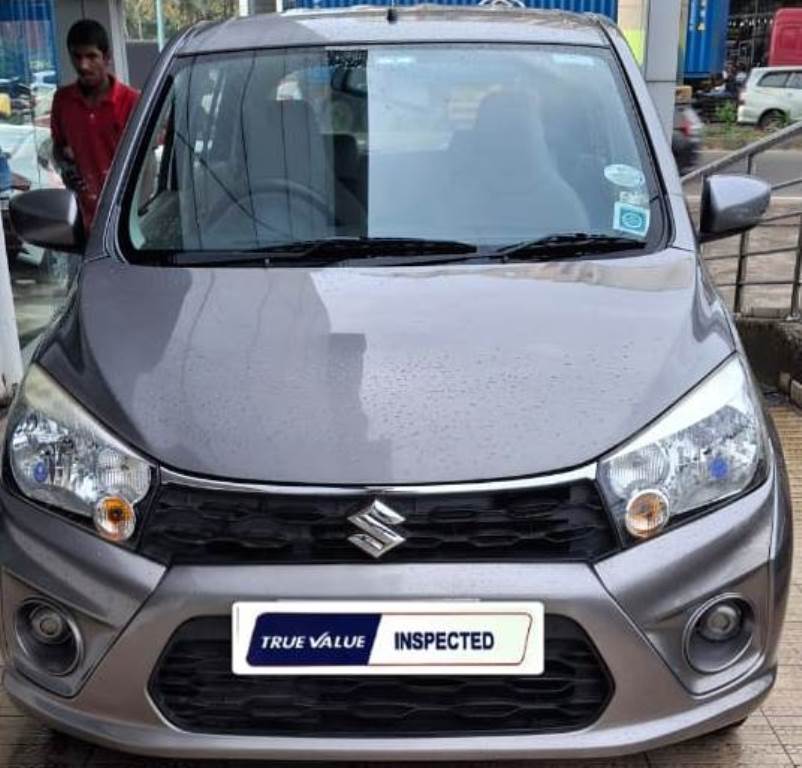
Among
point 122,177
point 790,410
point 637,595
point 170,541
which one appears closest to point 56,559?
point 170,541

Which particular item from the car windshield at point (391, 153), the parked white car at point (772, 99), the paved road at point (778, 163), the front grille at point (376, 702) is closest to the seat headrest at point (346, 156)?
the car windshield at point (391, 153)

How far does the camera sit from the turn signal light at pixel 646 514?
215 cm

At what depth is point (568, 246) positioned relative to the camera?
2.92 m

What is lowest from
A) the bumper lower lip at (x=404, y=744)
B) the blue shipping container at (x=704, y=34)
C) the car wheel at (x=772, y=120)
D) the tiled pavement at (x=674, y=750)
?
the car wheel at (x=772, y=120)

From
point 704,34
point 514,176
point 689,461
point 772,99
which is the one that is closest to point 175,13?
point 514,176

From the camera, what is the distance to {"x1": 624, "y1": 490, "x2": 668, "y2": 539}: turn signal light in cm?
215

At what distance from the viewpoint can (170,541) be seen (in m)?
2.15

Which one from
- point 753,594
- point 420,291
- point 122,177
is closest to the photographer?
point 753,594

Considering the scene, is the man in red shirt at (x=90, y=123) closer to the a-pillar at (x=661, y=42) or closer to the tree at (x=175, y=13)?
the a-pillar at (x=661, y=42)

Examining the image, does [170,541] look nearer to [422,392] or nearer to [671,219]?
[422,392]

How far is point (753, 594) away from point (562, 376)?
57 cm

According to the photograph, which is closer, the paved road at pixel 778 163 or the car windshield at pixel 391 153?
the car windshield at pixel 391 153

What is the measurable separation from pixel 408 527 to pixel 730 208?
1627 mm

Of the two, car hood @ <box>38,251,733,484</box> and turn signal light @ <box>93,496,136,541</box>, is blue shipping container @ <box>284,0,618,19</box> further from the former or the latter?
turn signal light @ <box>93,496,136,541</box>
